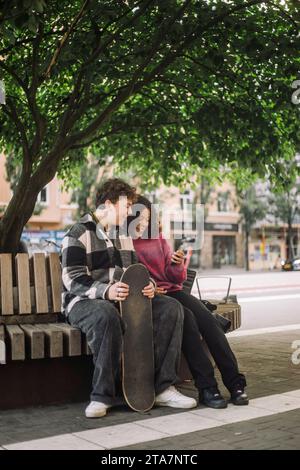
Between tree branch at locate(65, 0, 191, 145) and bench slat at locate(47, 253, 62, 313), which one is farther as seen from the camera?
tree branch at locate(65, 0, 191, 145)

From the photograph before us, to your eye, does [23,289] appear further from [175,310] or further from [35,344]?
[175,310]

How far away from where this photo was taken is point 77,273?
5.00m

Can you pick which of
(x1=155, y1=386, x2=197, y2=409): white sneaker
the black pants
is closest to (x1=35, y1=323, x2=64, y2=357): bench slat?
(x1=155, y1=386, x2=197, y2=409): white sneaker

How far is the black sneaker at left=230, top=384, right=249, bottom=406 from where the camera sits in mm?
4941

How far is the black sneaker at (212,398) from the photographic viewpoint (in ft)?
16.0

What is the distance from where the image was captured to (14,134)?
38.1 feet

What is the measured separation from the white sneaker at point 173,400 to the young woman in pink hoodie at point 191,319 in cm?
15

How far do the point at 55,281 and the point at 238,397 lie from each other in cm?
172

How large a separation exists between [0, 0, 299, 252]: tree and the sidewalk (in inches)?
136

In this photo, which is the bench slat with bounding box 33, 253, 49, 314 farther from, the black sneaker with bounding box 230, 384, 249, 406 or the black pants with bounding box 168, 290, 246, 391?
the black sneaker with bounding box 230, 384, 249, 406

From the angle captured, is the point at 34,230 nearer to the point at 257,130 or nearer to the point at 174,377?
the point at 257,130

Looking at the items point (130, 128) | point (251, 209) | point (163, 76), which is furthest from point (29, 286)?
point (251, 209)

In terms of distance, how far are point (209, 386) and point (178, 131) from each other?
644 centimetres
